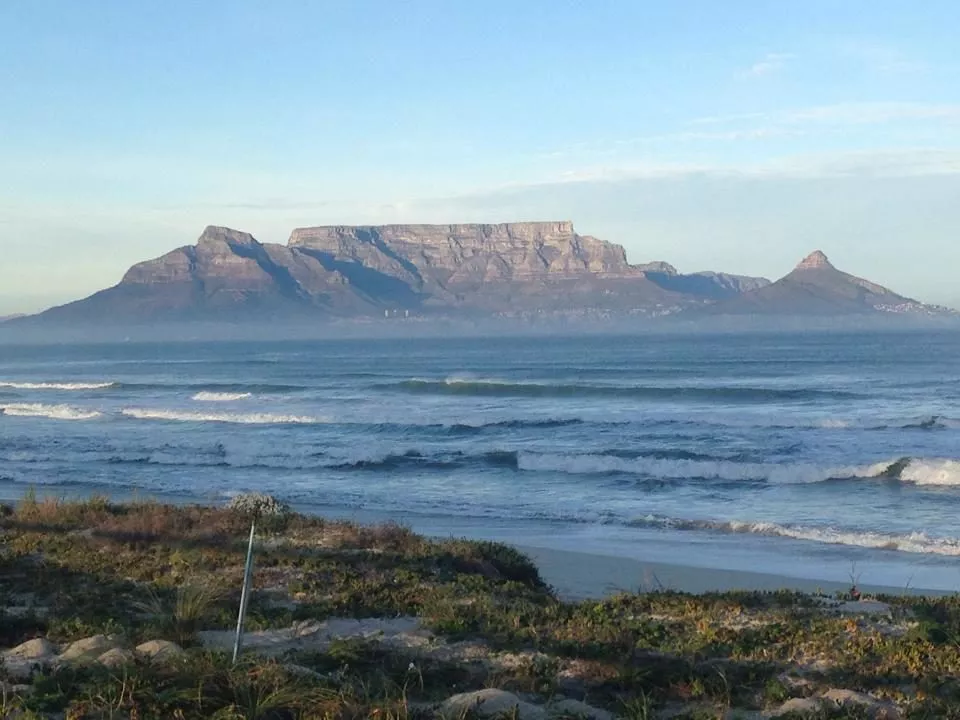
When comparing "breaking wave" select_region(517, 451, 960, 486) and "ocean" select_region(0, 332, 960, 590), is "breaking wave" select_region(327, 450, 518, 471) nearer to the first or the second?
"ocean" select_region(0, 332, 960, 590)

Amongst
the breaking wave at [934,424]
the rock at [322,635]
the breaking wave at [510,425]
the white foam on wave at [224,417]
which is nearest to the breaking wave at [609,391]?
the breaking wave at [934,424]

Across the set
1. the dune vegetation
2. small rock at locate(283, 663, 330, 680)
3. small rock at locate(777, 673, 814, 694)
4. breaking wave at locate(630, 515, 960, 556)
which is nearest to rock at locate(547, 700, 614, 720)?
the dune vegetation

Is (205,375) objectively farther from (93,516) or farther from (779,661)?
(779,661)

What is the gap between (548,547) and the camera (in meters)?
16.1

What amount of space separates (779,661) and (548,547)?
905 centimetres

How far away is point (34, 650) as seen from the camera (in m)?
6.99

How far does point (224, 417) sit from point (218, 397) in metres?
11.9

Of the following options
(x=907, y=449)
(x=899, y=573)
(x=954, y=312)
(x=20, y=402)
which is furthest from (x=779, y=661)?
(x=954, y=312)

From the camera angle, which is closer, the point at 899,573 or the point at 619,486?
the point at 899,573

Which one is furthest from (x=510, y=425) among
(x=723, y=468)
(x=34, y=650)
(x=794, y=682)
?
(x=794, y=682)

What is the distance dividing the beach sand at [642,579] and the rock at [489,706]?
5570 millimetres

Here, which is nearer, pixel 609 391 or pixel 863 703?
pixel 863 703

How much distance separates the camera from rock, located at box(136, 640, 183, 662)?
20.9 ft

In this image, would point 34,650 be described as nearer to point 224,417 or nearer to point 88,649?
point 88,649
